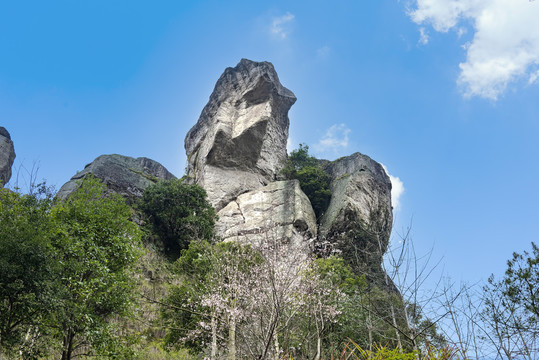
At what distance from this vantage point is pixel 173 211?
27094 mm

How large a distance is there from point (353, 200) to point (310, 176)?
6.12 m

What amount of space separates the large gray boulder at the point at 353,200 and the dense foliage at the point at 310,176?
894mm

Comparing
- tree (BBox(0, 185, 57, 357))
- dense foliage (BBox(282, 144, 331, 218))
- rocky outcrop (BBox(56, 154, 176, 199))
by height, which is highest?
dense foliage (BBox(282, 144, 331, 218))

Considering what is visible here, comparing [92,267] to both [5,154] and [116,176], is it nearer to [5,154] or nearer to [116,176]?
[116,176]

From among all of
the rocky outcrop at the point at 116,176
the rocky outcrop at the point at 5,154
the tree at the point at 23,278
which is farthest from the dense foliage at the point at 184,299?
the rocky outcrop at the point at 5,154

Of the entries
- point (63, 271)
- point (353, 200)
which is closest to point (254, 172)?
point (353, 200)

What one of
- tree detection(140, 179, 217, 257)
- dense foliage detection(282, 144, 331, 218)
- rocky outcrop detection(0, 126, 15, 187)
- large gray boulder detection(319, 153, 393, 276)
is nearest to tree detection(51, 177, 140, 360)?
tree detection(140, 179, 217, 257)

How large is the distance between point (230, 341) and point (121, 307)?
4347 mm

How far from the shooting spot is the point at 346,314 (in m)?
15.1

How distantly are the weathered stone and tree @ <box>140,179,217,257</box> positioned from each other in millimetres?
1907

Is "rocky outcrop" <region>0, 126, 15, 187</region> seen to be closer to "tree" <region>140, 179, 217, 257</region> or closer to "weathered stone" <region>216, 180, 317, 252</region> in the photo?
"tree" <region>140, 179, 217, 257</region>

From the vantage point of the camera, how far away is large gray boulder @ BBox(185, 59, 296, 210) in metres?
35.3

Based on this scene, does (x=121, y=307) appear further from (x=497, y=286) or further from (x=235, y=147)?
(x=235, y=147)

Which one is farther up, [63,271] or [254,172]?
[254,172]
